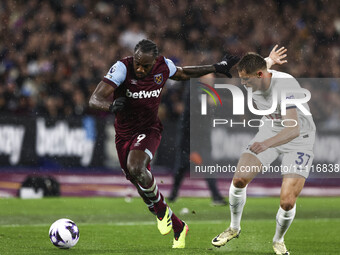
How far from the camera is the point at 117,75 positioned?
261 inches

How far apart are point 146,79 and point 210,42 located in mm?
11041

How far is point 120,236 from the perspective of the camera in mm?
7660

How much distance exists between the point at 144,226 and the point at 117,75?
267 centimetres

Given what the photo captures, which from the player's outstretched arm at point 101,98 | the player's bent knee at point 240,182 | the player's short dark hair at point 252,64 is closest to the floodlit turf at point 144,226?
the player's bent knee at point 240,182

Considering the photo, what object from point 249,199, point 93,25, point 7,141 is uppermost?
point 93,25

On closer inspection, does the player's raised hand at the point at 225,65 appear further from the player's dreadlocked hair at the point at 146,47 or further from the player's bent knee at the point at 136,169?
the player's bent knee at the point at 136,169

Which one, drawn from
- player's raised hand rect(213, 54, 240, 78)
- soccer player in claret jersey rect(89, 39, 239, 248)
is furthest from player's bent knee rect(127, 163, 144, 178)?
player's raised hand rect(213, 54, 240, 78)

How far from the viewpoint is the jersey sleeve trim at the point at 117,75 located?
259 inches

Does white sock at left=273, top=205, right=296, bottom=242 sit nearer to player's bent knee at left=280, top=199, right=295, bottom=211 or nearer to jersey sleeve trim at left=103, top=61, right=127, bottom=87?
player's bent knee at left=280, top=199, right=295, bottom=211

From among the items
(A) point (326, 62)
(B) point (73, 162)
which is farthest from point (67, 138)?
(A) point (326, 62)

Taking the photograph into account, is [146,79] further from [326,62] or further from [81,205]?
[326,62]

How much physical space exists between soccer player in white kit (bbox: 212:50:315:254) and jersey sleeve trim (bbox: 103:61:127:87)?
1.09 meters

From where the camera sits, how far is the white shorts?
256 inches

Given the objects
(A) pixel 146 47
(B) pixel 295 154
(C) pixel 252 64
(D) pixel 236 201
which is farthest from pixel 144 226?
A: (C) pixel 252 64
